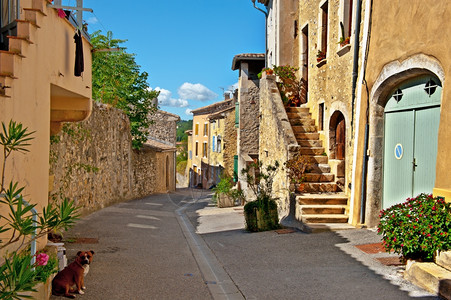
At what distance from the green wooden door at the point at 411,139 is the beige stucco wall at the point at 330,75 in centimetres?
141

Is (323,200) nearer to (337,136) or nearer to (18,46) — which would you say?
(337,136)

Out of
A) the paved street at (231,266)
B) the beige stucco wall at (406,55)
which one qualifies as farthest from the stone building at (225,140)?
the beige stucco wall at (406,55)

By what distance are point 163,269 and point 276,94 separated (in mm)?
8551

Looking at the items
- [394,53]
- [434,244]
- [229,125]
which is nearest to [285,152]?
[394,53]

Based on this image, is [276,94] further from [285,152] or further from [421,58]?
[421,58]

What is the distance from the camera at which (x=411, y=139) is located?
316 inches

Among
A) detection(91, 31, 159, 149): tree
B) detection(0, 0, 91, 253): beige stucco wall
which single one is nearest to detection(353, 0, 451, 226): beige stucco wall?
detection(0, 0, 91, 253): beige stucco wall

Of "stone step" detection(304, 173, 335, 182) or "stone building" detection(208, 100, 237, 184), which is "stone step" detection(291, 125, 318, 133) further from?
Result: "stone building" detection(208, 100, 237, 184)

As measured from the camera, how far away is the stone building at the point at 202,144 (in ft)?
117

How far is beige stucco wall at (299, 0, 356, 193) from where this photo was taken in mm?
10523

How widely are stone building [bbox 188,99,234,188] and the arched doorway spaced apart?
71.3 feet

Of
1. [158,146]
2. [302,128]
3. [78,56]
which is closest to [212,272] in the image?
[78,56]

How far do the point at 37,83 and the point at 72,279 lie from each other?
7.87 ft

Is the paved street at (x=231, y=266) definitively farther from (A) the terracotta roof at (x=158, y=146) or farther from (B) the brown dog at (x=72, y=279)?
(A) the terracotta roof at (x=158, y=146)
